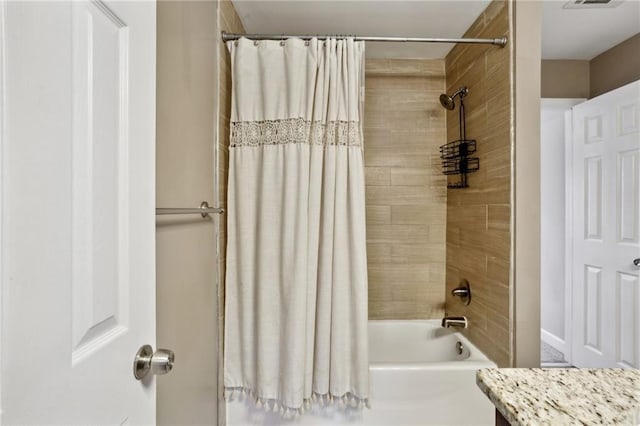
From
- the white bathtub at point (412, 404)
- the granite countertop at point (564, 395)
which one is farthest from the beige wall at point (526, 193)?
the granite countertop at point (564, 395)

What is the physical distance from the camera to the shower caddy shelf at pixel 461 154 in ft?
6.48

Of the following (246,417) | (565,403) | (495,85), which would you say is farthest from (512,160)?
(246,417)

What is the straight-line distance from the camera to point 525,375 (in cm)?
72

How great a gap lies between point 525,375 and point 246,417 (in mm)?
1330

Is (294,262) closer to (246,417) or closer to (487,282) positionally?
(246,417)

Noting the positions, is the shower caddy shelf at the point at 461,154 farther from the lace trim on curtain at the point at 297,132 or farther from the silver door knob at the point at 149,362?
the silver door knob at the point at 149,362

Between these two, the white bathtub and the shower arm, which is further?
the shower arm

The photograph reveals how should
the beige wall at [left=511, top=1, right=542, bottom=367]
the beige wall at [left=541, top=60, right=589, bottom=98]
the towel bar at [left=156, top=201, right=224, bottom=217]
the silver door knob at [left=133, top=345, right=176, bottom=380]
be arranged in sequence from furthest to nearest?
the beige wall at [left=541, top=60, right=589, bottom=98] < the beige wall at [left=511, top=1, right=542, bottom=367] < the towel bar at [left=156, top=201, right=224, bottom=217] < the silver door knob at [left=133, top=345, right=176, bottom=380]

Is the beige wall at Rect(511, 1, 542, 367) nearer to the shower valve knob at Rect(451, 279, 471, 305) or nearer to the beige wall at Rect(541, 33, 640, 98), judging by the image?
the shower valve knob at Rect(451, 279, 471, 305)

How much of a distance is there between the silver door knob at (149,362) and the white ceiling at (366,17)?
1650mm

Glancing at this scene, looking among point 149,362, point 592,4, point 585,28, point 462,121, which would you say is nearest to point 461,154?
point 462,121

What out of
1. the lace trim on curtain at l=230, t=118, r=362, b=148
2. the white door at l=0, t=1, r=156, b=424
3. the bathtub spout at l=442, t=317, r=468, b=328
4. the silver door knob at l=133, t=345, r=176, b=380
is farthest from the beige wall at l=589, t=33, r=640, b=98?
the silver door knob at l=133, t=345, r=176, b=380

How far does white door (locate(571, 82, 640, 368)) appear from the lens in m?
2.08

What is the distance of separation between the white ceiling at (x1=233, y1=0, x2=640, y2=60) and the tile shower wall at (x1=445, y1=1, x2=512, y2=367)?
0.17 meters
